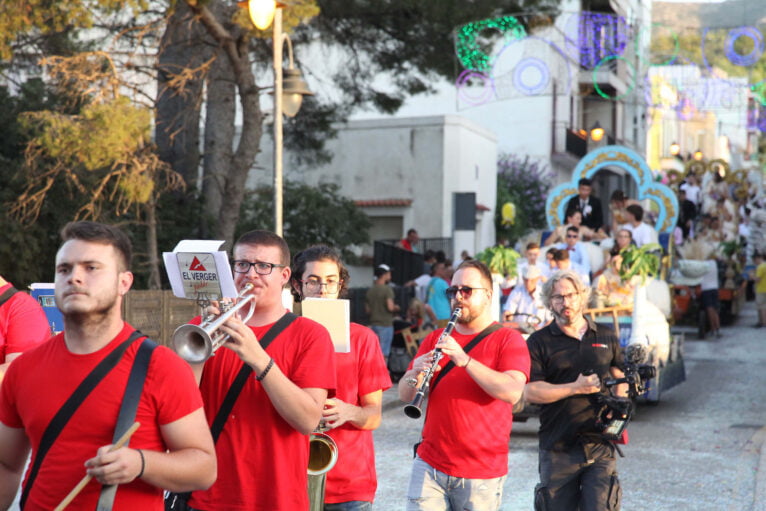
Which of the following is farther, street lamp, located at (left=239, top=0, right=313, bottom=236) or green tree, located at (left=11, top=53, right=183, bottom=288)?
green tree, located at (left=11, top=53, right=183, bottom=288)

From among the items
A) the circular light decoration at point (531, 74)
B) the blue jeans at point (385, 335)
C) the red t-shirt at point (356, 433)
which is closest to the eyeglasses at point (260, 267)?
the red t-shirt at point (356, 433)

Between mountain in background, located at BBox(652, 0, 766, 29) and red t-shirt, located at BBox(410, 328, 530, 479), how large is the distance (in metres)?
14.4

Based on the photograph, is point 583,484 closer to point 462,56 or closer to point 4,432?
point 4,432

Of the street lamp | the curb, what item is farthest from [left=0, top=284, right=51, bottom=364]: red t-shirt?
the street lamp

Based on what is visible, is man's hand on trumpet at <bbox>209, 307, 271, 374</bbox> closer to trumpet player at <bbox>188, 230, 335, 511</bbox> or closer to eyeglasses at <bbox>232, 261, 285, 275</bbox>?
trumpet player at <bbox>188, 230, 335, 511</bbox>

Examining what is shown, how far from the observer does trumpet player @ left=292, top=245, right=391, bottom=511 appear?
4.83m

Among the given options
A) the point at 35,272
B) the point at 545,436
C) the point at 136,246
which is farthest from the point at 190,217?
the point at 545,436

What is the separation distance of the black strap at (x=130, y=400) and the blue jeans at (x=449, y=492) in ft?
7.72

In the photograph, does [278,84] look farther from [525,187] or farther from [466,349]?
[525,187]

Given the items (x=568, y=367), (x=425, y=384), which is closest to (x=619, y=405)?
Result: (x=568, y=367)

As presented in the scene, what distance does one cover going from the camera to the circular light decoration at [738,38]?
62.2 ft

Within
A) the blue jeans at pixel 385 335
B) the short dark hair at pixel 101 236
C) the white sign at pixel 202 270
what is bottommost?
the blue jeans at pixel 385 335

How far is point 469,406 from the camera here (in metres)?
5.19

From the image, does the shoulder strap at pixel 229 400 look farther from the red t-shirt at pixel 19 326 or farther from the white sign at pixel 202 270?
the red t-shirt at pixel 19 326
